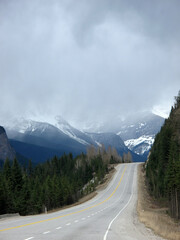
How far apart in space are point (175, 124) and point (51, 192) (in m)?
48.7

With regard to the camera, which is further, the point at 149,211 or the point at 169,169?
the point at 169,169

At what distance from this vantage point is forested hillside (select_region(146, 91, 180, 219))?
47.8 m

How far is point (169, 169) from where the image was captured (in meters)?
51.0

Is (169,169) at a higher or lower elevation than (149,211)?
higher

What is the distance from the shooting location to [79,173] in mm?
130750

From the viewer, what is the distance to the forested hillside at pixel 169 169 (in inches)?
1882

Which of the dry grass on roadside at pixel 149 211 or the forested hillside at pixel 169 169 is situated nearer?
the dry grass on roadside at pixel 149 211

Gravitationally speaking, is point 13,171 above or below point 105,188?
above

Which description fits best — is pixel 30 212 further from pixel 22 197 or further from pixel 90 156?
pixel 90 156

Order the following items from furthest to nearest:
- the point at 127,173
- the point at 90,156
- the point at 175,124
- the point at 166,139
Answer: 1. the point at 90,156
2. the point at 127,173
3. the point at 175,124
4. the point at 166,139

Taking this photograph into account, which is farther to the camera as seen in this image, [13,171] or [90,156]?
[90,156]

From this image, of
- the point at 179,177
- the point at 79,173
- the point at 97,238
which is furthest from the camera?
the point at 79,173

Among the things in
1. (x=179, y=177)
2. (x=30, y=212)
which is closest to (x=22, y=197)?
(x=30, y=212)

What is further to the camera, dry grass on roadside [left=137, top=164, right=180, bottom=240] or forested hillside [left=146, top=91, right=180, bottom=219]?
forested hillside [left=146, top=91, right=180, bottom=219]
